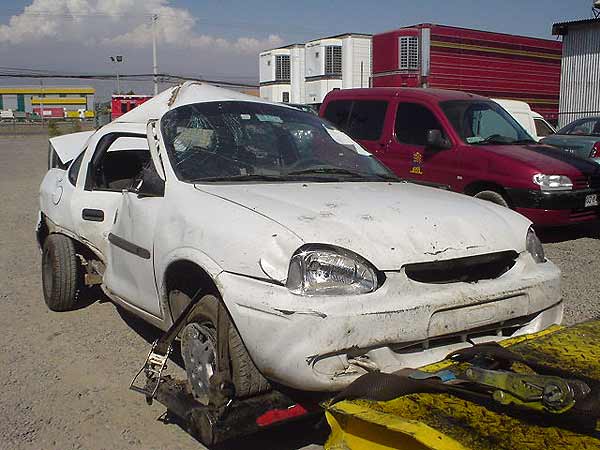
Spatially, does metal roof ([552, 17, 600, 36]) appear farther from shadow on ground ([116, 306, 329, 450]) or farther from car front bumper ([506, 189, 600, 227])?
shadow on ground ([116, 306, 329, 450])

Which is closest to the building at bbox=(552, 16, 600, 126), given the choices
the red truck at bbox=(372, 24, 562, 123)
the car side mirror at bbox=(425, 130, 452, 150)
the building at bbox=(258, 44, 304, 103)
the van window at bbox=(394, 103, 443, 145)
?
the red truck at bbox=(372, 24, 562, 123)

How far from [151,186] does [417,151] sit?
5.47 metres

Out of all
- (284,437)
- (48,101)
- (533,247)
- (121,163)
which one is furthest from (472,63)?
(48,101)

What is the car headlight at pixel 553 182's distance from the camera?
7875mm

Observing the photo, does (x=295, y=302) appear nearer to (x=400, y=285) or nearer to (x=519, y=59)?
(x=400, y=285)

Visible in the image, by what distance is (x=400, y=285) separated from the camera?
9.98 feet

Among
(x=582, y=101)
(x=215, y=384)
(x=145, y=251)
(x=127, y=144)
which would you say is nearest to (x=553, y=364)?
(x=215, y=384)

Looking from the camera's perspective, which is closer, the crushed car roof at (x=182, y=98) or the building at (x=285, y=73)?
the crushed car roof at (x=182, y=98)

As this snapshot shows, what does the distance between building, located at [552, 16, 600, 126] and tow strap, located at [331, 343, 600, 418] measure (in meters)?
20.0

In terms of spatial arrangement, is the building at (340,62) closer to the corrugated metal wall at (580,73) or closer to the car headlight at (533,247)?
the corrugated metal wall at (580,73)

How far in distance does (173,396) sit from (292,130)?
1.94 m

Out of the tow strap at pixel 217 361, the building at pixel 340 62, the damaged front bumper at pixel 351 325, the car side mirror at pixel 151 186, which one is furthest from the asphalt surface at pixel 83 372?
the building at pixel 340 62

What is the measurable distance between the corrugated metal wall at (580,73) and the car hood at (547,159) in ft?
44.9

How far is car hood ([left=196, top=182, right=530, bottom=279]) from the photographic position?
310 centimetres
